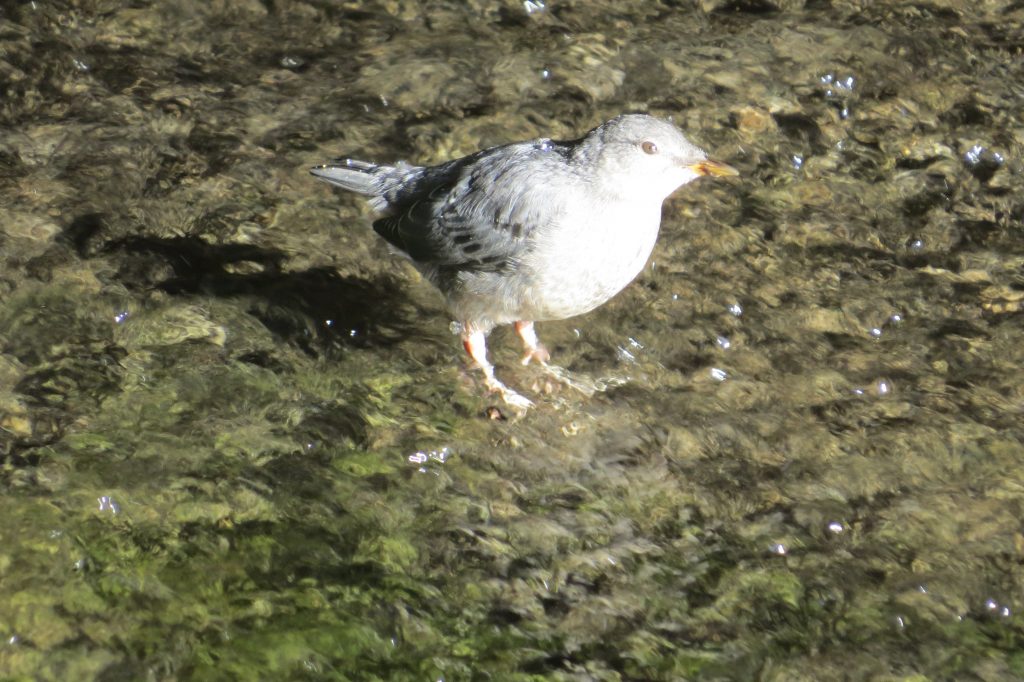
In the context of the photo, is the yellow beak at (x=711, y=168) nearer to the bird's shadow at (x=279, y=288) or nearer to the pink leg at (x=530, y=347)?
the pink leg at (x=530, y=347)

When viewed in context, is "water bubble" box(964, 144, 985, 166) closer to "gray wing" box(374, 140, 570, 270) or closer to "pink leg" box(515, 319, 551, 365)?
"gray wing" box(374, 140, 570, 270)

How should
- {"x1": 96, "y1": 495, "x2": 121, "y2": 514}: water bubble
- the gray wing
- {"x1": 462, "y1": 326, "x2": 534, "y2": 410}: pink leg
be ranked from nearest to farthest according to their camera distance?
1. {"x1": 96, "y1": 495, "x2": 121, "y2": 514}: water bubble
2. the gray wing
3. {"x1": 462, "y1": 326, "x2": 534, "y2": 410}: pink leg

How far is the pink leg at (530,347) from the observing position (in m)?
5.51

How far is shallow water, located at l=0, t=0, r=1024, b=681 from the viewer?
4.11 meters

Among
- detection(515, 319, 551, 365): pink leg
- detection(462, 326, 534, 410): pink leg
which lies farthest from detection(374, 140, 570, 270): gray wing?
detection(515, 319, 551, 365): pink leg

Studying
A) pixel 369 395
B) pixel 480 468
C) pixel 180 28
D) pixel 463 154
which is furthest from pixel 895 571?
pixel 180 28

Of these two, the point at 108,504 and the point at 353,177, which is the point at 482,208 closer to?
the point at 353,177

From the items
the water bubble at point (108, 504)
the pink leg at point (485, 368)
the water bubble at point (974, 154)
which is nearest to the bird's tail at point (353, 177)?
the pink leg at point (485, 368)

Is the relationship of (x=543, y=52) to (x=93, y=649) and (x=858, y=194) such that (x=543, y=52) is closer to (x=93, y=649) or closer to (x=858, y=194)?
(x=858, y=194)

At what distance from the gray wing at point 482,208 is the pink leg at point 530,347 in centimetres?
46

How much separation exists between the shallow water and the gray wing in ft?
1.56

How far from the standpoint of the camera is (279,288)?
5637mm

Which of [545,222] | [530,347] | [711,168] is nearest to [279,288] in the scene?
[530,347]

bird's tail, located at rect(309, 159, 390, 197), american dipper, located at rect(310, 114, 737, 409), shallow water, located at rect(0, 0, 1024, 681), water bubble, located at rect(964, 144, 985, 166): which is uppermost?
american dipper, located at rect(310, 114, 737, 409)
